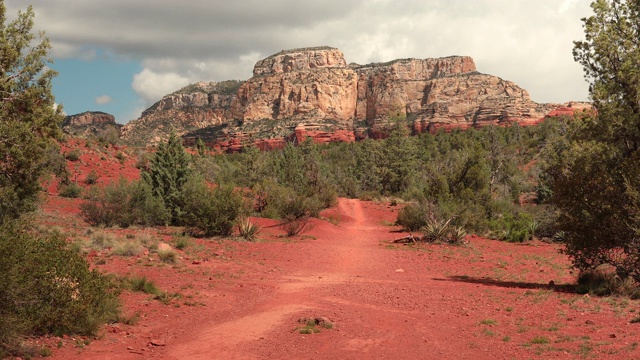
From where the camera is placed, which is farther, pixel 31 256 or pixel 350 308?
pixel 350 308

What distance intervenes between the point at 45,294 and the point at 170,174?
23261 mm

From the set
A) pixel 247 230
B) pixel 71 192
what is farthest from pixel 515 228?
pixel 71 192

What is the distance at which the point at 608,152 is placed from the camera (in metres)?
13.0

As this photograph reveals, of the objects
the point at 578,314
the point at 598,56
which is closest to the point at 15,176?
the point at 578,314

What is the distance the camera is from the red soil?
8469 millimetres

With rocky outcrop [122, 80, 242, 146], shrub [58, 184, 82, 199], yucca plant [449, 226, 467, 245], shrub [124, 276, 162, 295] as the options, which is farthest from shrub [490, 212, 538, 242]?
rocky outcrop [122, 80, 242, 146]

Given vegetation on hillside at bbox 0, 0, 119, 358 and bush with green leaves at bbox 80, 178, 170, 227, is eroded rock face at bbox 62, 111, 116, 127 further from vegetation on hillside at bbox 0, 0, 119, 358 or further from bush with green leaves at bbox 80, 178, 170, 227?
vegetation on hillside at bbox 0, 0, 119, 358

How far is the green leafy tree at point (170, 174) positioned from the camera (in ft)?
98.4

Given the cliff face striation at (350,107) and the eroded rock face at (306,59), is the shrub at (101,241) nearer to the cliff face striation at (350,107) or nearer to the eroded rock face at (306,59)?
the cliff face striation at (350,107)

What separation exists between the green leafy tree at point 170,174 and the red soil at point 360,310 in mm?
10065

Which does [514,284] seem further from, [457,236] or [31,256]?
[31,256]

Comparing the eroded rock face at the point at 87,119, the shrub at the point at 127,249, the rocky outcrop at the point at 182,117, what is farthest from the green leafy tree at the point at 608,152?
the eroded rock face at the point at 87,119

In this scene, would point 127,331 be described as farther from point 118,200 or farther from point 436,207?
point 436,207

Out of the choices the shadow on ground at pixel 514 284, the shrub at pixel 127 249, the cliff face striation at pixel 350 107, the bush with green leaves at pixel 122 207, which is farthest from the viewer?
the cliff face striation at pixel 350 107
